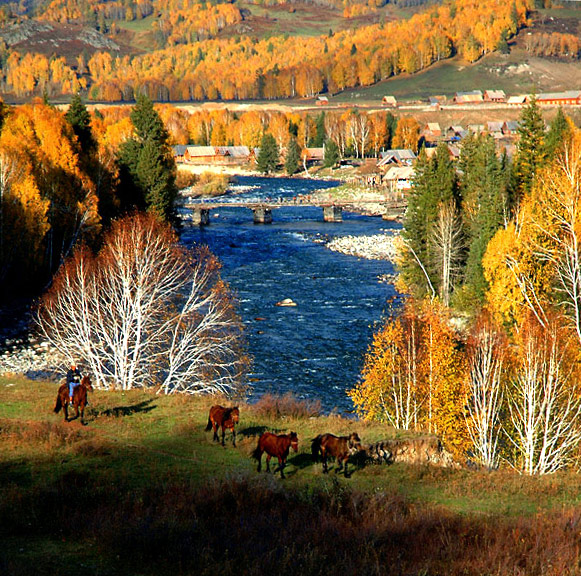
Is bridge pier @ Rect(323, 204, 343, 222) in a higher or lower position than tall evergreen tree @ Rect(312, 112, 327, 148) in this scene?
lower

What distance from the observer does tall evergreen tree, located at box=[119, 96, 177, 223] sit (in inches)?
2509

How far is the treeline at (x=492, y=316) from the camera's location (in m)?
26.0

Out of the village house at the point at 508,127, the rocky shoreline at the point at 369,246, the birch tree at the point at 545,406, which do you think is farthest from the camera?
the village house at the point at 508,127

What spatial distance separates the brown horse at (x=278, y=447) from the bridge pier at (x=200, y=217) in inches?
2905

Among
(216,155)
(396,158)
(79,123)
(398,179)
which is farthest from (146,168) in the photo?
(216,155)

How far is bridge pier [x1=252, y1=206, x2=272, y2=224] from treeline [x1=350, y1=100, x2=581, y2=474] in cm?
3565

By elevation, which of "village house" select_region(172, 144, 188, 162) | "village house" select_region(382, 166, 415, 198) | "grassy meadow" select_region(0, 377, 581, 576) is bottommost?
"grassy meadow" select_region(0, 377, 581, 576)

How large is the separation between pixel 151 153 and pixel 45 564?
5548 cm

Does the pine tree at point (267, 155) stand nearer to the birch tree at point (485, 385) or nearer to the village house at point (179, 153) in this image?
the village house at point (179, 153)

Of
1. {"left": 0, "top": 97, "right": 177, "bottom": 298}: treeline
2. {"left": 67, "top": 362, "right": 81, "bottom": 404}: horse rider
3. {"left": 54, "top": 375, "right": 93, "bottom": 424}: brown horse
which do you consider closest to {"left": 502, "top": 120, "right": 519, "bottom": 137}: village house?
{"left": 0, "top": 97, "right": 177, "bottom": 298}: treeline

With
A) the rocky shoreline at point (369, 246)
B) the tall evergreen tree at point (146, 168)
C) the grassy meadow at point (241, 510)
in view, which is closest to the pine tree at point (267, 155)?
the rocky shoreline at point (369, 246)

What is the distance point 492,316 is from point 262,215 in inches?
2277

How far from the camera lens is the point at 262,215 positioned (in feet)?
303

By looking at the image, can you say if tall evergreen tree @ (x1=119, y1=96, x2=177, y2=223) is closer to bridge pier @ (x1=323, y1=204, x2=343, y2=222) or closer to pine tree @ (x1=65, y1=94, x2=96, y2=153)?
pine tree @ (x1=65, y1=94, x2=96, y2=153)
